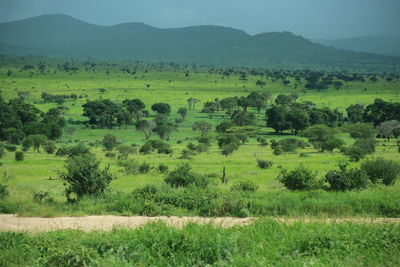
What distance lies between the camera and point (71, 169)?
55.2 feet

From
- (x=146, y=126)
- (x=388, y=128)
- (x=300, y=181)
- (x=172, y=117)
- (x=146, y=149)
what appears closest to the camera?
(x=300, y=181)

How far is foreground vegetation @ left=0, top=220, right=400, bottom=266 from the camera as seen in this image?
27.9 feet

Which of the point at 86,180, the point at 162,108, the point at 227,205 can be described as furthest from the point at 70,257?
the point at 162,108

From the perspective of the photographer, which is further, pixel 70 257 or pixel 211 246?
pixel 211 246

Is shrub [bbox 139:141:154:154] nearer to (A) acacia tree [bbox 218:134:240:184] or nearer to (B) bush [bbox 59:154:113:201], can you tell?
(A) acacia tree [bbox 218:134:240:184]

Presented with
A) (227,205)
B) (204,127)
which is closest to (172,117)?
(204,127)

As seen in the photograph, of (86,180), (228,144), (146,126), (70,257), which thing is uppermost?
(70,257)

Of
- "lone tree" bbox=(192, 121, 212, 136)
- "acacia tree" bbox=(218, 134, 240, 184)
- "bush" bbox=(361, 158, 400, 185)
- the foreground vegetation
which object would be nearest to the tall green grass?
the foreground vegetation

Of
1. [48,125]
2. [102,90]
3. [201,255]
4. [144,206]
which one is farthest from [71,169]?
[102,90]

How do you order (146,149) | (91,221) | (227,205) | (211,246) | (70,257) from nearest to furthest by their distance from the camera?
→ (70,257)
(211,246)
(91,221)
(227,205)
(146,149)

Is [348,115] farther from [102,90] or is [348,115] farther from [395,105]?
[102,90]

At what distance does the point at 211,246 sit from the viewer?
9.08 metres

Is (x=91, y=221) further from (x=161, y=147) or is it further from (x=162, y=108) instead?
(x=162, y=108)

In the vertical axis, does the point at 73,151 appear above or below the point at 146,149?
above
